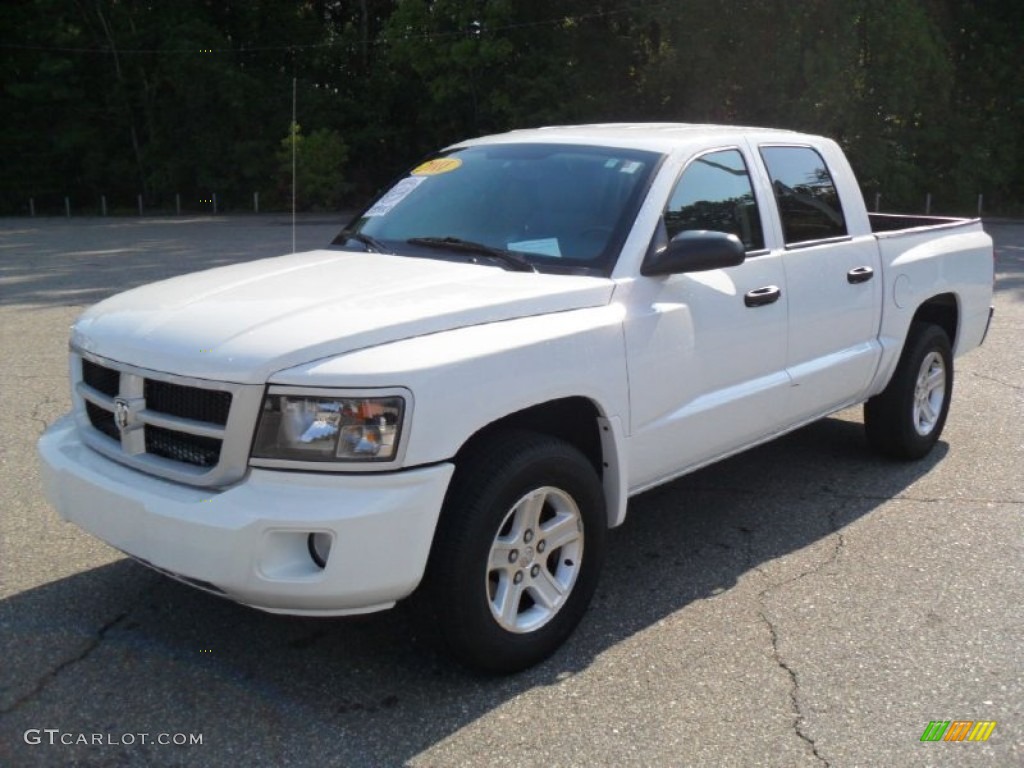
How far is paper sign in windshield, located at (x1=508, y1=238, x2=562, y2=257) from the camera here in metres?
4.25

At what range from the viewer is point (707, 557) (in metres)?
4.78

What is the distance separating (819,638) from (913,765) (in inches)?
32.1

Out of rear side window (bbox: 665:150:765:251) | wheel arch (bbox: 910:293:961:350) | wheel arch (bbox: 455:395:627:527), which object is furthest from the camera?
wheel arch (bbox: 910:293:961:350)

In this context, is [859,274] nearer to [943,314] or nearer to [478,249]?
[943,314]

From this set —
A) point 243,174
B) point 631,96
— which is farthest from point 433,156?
point 243,174

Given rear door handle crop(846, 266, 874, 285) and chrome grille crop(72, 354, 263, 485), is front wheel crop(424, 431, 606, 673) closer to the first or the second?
chrome grille crop(72, 354, 263, 485)

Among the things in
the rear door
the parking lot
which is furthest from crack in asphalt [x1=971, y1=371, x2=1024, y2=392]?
the rear door

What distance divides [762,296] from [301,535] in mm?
2437

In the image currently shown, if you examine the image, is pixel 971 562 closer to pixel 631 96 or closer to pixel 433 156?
pixel 433 156

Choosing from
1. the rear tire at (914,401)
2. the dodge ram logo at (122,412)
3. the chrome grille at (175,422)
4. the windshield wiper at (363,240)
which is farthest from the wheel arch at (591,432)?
the rear tire at (914,401)

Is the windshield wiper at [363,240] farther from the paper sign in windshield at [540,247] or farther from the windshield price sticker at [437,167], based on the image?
the paper sign in windshield at [540,247]

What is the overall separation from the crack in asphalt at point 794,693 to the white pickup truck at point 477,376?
27.4 inches

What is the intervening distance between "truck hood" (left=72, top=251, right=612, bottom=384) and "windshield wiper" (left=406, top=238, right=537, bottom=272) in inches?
3.4

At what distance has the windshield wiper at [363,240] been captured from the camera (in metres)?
4.65
